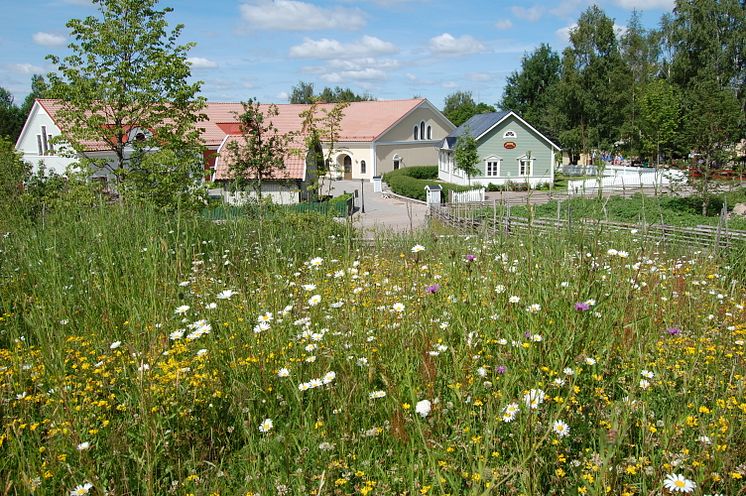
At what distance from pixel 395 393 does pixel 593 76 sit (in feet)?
183

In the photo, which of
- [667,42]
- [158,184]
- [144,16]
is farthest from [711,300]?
[667,42]

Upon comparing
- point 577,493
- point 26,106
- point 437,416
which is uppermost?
point 26,106

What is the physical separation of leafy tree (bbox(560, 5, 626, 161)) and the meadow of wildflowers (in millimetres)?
51659

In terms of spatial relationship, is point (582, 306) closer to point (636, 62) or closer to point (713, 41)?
point (713, 41)

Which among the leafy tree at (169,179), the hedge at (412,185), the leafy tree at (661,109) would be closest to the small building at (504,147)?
the hedge at (412,185)

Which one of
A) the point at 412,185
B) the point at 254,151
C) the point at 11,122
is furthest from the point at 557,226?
the point at 11,122

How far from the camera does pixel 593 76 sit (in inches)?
2073

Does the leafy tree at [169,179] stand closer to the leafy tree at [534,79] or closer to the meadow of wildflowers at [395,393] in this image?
the meadow of wildflowers at [395,393]

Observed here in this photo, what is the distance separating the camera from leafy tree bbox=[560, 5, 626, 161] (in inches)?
2052

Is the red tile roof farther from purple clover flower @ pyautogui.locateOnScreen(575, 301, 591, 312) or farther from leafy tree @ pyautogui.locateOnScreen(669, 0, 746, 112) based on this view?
purple clover flower @ pyautogui.locateOnScreen(575, 301, 591, 312)

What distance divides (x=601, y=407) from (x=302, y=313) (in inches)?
73.7

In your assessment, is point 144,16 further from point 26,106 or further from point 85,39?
point 26,106

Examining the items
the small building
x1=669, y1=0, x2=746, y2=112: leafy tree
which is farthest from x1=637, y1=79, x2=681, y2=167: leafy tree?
the small building

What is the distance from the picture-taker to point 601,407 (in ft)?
8.74
